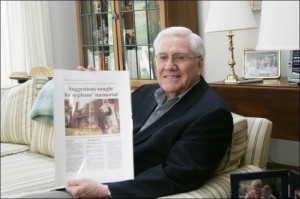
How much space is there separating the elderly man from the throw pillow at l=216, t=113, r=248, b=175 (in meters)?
0.09

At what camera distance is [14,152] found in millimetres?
2342

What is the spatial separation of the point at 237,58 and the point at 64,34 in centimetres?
197

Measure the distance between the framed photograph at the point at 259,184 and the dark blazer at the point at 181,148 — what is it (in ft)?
0.71

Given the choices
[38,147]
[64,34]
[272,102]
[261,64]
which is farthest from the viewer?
[64,34]

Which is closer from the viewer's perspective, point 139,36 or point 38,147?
point 38,147

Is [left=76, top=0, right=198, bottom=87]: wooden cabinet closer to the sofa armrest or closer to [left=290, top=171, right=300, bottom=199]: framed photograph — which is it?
the sofa armrest

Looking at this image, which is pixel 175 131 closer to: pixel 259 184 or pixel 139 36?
pixel 259 184

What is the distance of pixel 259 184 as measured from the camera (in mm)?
1158

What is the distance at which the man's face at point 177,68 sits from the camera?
163cm

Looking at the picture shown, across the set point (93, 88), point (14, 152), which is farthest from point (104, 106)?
point (14, 152)

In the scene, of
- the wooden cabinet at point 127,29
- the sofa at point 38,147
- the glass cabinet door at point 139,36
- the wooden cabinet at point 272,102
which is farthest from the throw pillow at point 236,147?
the glass cabinet door at point 139,36

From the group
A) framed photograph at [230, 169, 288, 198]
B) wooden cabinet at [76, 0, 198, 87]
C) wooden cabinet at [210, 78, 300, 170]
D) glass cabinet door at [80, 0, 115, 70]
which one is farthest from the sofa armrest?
glass cabinet door at [80, 0, 115, 70]

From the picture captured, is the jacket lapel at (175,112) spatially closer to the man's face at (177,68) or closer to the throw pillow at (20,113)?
the man's face at (177,68)

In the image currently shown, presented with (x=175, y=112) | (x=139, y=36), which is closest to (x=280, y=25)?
(x=175, y=112)
